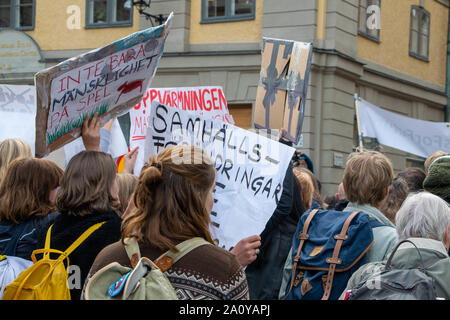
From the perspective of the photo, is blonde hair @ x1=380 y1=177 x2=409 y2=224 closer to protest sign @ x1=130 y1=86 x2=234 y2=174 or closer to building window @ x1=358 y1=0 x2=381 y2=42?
protest sign @ x1=130 y1=86 x2=234 y2=174

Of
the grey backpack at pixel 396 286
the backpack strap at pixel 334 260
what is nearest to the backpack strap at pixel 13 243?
the backpack strap at pixel 334 260

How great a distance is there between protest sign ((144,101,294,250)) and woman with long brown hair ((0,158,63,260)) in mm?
1018

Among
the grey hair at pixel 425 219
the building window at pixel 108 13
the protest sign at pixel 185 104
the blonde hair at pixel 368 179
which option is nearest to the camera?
the grey hair at pixel 425 219

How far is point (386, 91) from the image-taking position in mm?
16328

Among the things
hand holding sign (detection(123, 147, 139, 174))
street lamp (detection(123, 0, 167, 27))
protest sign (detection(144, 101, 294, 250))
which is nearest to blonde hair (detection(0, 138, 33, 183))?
protest sign (detection(144, 101, 294, 250))

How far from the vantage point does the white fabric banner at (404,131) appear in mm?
8695

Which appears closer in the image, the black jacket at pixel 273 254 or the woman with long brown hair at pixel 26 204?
the woman with long brown hair at pixel 26 204

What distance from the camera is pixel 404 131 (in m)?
8.88

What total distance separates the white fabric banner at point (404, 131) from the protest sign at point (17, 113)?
402cm

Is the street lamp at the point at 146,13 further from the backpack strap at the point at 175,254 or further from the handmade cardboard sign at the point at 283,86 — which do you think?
the backpack strap at the point at 175,254

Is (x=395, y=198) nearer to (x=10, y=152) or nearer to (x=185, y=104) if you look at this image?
(x=10, y=152)

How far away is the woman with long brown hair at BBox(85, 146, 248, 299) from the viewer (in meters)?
2.60

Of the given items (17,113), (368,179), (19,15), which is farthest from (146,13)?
(368,179)
